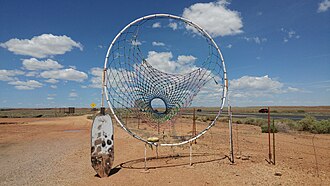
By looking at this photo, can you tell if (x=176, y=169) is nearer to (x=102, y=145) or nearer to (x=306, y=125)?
(x=102, y=145)

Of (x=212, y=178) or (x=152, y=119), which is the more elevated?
(x=152, y=119)

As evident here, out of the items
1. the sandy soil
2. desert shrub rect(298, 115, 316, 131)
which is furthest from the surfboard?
desert shrub rect(298, 115, 316, 131)

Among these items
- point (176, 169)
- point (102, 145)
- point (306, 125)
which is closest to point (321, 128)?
point (306, 125)

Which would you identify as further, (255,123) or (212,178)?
(255,123)

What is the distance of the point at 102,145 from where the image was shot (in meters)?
6.75

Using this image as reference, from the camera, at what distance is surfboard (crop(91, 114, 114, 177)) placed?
664 cm

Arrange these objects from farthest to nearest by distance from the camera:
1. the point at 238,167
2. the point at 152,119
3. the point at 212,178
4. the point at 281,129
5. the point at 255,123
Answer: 1. the point at 255,123
2. the point at 281,129
3. the point at 152,119
4. the point at 238,167
5. the point at 212,178

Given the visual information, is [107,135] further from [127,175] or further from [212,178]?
[212,178]

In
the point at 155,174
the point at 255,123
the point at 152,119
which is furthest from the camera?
the point at 255,123

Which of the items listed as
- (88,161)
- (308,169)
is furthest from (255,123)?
(88,161)

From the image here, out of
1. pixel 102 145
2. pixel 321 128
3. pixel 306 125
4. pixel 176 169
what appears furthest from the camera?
pixel 306 125

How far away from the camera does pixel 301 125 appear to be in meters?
20.2

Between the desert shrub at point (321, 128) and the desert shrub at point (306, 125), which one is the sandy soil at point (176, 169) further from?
the desert shrub at point (306, 125)

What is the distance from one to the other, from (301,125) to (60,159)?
19.2 metres
